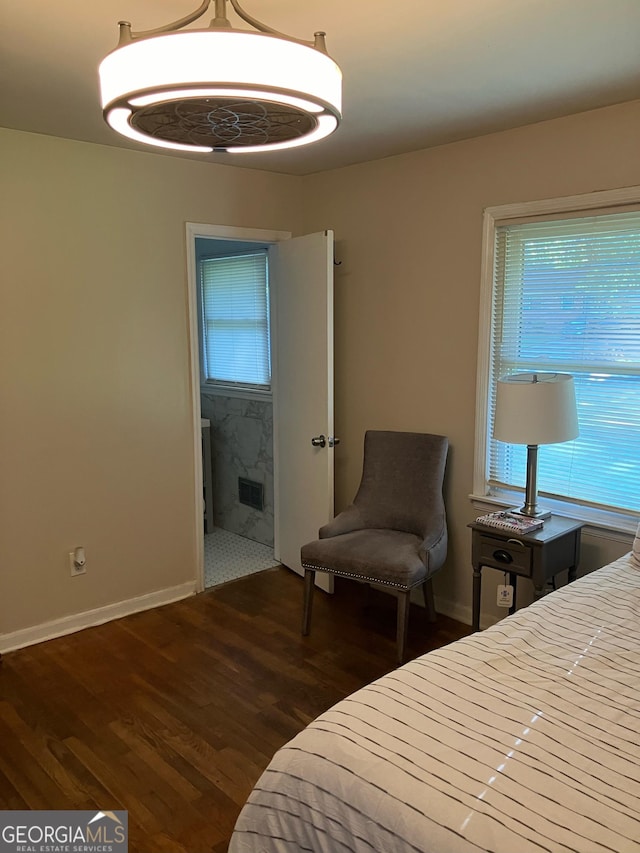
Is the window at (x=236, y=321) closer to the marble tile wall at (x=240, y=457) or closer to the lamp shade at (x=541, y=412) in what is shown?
the marble tile wall at (x=240, y=457)

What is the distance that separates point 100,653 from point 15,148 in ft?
7.85

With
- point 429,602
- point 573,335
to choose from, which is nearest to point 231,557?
point 429,602

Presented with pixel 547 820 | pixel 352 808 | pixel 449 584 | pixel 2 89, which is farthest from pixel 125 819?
pixel 2 89

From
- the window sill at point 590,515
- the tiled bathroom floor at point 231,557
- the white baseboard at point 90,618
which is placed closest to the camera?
the window sill at point 590,515

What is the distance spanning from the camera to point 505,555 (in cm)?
290

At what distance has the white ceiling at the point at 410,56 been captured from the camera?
1.90 m

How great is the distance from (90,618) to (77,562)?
1.04 feet

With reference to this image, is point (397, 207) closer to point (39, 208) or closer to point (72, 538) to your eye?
point (39, 208)

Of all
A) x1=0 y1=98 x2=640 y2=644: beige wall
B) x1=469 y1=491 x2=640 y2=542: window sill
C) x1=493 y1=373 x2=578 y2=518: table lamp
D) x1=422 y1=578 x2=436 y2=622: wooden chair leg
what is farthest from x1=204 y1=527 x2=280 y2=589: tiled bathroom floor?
x1=493 y1=373 x2=578 y2=518: table lamp

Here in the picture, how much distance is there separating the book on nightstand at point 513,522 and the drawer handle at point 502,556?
0.11 m

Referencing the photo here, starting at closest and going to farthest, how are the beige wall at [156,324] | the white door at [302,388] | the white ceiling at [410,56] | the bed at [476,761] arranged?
the bed at [476,761] → the white ceiling at [410,56] → the beige wall at [156,324] → the white door at [302,388]

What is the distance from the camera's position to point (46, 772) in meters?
2.38

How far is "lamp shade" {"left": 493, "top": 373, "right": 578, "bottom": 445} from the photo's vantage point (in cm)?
281


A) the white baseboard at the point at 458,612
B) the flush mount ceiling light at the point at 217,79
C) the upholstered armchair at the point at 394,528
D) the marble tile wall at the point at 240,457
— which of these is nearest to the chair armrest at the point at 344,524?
the upholstered armchair at the point at 394,528
